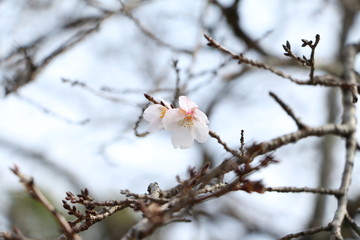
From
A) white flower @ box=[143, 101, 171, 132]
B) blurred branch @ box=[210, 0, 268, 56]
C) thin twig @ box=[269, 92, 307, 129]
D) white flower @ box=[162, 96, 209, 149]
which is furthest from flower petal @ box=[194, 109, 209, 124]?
blurred branch @ box=[210, 0, 268, 56]

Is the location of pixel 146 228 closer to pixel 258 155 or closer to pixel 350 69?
pixel 258 155

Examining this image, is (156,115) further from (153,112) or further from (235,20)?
(235,20)

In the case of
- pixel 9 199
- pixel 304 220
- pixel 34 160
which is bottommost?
pixel 304 220

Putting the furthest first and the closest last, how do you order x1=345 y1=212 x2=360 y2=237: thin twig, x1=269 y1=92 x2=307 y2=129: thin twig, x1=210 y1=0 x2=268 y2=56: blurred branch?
x1=210 y1=0 x2=268 y2=56: blurred branch
x1=345 y1=212 x2=360 y2=237: thin twig
x1=269 y1=92 x2=307 y2=129: thin twig

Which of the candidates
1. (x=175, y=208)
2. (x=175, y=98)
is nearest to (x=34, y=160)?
(x=175, y=98)

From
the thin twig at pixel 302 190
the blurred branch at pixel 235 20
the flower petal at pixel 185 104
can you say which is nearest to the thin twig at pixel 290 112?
the thin twig at pixel 302 190

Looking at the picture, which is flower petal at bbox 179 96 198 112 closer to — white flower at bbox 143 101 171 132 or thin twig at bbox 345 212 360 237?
white flower at bbox 143 101 171 132

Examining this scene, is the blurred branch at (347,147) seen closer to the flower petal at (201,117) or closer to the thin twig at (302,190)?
the thin twig at (302,190)
